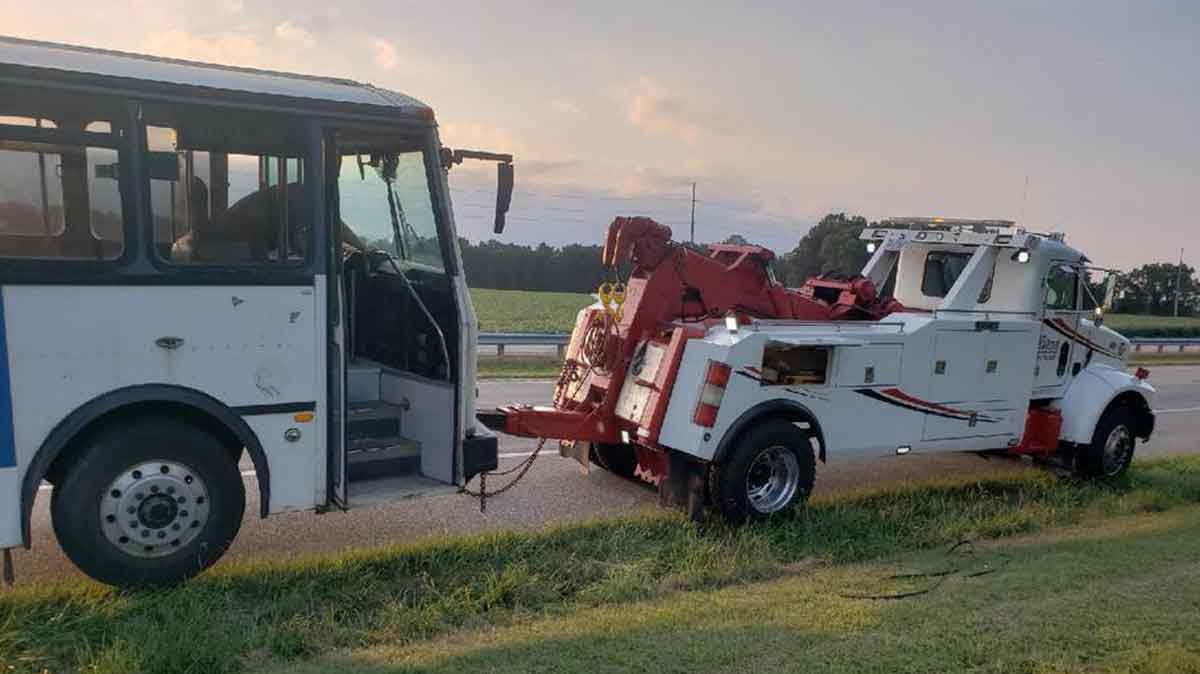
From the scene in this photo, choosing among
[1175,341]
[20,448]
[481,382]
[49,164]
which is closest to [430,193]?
[49,164]

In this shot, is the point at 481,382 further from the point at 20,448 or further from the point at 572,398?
the point at 20,448

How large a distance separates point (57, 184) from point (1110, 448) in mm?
9404

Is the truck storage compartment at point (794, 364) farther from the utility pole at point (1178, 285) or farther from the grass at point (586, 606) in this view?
the utility pole at point (1178, 285)

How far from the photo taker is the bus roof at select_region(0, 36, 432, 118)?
17.1 feet

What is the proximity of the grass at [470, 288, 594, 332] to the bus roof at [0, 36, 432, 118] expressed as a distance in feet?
71.5

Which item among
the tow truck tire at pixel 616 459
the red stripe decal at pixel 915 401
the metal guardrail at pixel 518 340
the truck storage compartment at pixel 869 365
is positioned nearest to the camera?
the truck storage compartment at pixel 869 365

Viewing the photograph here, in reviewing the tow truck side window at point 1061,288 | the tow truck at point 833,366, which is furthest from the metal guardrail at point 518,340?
the tow truck side window at point 1061,288

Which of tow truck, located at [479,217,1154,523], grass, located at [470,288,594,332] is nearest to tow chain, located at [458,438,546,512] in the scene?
tow truck, located at [479,217,1154,523]

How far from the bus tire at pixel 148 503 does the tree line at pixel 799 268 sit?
2155 mm

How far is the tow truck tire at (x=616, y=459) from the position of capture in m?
8.93

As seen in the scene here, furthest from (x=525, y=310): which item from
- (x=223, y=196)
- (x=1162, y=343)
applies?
(x=223, y=196)

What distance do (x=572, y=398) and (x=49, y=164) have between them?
14.0ft

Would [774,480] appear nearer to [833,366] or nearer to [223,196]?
[833,366]

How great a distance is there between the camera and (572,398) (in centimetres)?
821
